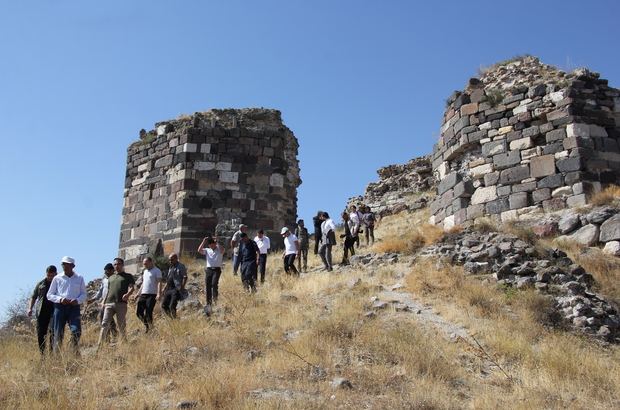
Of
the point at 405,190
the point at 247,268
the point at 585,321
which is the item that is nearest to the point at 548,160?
the point at 585,321

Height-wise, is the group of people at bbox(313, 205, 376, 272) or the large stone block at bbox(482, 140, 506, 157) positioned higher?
the large stone block at bbox(482, 140, 506, 157)

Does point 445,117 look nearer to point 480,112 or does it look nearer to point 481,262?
point 480,112

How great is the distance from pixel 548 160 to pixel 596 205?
1338 millimetres

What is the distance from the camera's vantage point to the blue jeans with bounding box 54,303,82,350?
677cm

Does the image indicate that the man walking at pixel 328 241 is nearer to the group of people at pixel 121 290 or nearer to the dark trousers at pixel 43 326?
the group of people at pixel 121 290

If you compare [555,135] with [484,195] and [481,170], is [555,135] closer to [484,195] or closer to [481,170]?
[481,170]

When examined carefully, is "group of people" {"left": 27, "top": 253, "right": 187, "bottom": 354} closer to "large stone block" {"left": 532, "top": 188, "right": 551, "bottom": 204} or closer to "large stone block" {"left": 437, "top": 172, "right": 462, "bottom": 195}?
"large stone block" {"left": 437, "top": 172, "right": 462, "bottom": 195}

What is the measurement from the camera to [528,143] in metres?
11.0

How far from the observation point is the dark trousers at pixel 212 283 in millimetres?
9336

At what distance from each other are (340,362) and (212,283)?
4.11 m

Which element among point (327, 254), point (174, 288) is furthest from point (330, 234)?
point (174, 288)

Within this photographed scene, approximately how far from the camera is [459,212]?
11.7 meters

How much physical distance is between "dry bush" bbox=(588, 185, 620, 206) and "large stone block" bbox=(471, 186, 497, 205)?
184 centimetres

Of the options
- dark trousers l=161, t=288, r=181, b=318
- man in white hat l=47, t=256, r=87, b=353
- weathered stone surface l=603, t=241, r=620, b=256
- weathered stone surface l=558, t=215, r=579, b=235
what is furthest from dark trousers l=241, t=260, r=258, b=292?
weathered stone surface l=603, t=241, r=620, b=256
